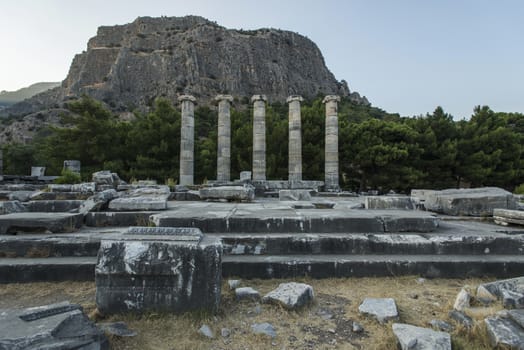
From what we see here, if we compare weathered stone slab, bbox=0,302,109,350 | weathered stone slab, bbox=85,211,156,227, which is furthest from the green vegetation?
weathered stone slab, bbox=0,302,109,350

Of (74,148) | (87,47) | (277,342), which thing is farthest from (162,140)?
(87,47)

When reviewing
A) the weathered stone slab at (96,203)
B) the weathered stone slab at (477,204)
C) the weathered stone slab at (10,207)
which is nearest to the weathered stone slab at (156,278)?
the weathered stone slab at (96,203)

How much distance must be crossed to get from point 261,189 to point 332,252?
8.61 metres

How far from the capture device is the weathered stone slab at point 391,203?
680 centimetres

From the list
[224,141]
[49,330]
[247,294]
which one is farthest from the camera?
[224,141]

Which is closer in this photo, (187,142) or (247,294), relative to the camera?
(247,294)

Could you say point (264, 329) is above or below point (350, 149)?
below

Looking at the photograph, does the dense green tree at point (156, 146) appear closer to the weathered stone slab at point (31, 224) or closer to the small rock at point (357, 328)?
the weathered stone slab at point (31, 224)

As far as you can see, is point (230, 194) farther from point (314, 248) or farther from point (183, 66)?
point (183, 66)

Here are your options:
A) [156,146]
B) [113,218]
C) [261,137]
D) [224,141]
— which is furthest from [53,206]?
[156,146]

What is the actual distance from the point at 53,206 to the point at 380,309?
23.9 feet

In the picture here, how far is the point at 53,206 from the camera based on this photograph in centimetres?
675

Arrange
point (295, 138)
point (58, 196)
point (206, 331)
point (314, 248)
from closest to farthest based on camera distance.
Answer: point (206, 331) → point (314, 248) → point (58, 196) → point (295, 138)

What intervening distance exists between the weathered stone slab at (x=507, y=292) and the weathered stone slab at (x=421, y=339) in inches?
44.2
